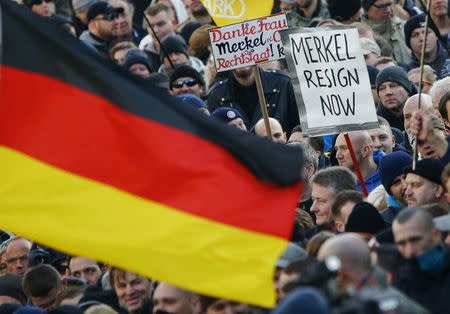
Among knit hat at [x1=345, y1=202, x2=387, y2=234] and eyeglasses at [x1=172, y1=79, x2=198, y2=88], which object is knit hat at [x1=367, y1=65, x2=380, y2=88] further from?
knit hat at [x1=345, y1=202, x2=387, y2=234]

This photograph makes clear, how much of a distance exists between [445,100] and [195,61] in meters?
5.52

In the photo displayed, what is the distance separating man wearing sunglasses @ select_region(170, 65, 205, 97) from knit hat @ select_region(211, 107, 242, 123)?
172 cm

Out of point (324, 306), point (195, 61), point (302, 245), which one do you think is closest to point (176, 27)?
point (195, 61)

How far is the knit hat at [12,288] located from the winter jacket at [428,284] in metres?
4.40

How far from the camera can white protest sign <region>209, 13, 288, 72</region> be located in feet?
46.3

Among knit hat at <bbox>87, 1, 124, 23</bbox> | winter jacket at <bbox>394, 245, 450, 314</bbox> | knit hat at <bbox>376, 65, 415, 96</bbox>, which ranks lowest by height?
winter jacket at <bbox>394, 245, 450, 314</bbox>

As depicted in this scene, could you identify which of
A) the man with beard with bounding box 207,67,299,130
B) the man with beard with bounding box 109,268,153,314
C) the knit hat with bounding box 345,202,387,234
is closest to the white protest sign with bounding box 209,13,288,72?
the man with beard with bounding box 207,67,299,130

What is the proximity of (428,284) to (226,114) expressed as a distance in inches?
237

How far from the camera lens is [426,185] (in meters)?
11.1

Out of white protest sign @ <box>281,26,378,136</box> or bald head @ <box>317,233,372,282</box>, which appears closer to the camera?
bald head @ <box>317,233,372,282</box>

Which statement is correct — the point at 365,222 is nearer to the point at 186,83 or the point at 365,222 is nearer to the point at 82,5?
the point at 186,83

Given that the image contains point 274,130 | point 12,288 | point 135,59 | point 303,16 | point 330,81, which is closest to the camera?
point 12,288

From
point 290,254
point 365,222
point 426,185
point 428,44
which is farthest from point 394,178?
point 428,44

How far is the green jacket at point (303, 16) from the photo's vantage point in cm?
1895
